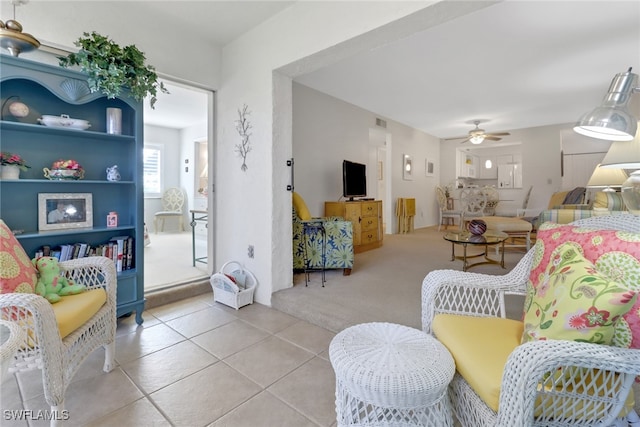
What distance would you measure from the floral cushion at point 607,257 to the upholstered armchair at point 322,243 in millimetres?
1886

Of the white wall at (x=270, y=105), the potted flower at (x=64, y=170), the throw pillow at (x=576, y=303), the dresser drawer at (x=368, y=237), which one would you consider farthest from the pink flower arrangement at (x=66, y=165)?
the dresser drawer at (x=368, y=237)

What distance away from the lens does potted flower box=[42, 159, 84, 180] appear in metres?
2.11

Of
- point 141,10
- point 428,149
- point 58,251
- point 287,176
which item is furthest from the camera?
point 428,149

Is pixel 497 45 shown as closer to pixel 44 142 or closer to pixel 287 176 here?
pixel 287 176

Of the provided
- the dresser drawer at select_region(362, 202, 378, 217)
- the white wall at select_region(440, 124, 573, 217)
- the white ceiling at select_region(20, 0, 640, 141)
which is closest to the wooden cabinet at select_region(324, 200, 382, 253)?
the dresser drawer at select_region(362, 202, 378, 217)

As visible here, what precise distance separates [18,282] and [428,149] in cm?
751

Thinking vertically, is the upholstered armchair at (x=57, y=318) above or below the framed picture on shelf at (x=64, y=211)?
below

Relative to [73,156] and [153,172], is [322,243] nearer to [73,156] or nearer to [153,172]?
[73,156]

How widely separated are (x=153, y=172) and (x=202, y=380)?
6.22m

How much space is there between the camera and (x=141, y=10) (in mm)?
2461

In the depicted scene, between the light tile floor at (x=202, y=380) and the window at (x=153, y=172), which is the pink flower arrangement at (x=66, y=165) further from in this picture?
the window at (x=153, y=172)

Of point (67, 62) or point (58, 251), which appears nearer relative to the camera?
point (67, 62)

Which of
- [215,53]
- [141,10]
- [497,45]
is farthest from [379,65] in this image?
[141,10]

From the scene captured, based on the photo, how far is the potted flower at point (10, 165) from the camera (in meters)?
1.91
